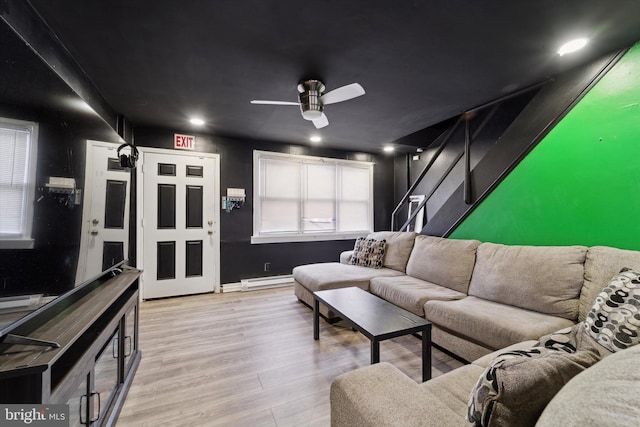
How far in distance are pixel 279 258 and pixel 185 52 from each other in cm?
323

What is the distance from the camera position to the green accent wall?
6.27 feet

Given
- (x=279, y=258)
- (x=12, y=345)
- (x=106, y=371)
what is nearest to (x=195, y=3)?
(x=12, y=345)

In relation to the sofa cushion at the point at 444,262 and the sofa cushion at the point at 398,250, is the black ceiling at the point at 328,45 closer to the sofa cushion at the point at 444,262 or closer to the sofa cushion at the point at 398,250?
the sofa cushion at the point at 444,262

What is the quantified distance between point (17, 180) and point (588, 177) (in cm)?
357

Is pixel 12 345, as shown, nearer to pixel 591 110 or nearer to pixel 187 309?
pixel 187 309

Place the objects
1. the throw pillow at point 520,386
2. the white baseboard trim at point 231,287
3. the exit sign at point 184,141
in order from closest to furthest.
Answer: the throw pillow at point 520,386 → the exit sign at point 184,141 → the white baseboard trim at point 231,287

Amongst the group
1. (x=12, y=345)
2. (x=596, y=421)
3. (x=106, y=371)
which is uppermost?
(x=596, y=421)

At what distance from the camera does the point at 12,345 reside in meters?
0.98

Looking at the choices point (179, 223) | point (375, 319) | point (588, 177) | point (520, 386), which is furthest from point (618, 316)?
point (179, 223)

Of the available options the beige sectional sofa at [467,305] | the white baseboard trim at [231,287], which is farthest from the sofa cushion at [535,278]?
the white baseboard trim at [231,287]

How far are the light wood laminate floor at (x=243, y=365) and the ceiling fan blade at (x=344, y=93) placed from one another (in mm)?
2256

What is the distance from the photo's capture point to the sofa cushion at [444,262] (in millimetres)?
2641

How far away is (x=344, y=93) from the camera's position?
2.26 meters

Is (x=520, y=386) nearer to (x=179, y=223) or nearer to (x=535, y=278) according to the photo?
(x=535, y=278)
